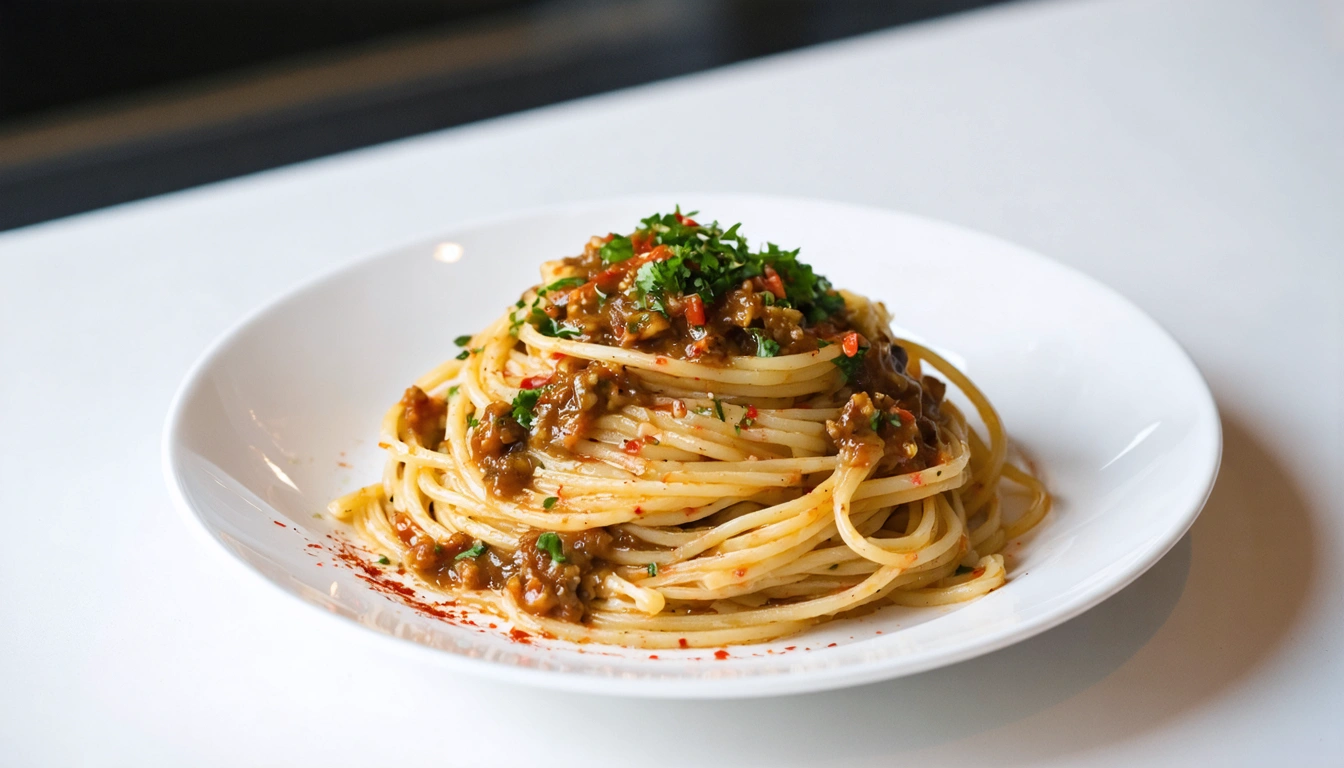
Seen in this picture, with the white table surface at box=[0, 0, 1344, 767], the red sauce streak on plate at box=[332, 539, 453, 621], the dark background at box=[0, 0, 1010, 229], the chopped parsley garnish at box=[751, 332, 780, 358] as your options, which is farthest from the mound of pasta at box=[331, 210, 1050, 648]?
the dark background at box=[0, 0, 1010, 229]

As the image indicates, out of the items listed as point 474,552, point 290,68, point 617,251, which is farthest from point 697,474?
point 290,68

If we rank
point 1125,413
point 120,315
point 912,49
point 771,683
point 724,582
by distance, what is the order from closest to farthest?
point 771,683 → point 724,582 → point 1125,413 → point 120,315 → point 912,49

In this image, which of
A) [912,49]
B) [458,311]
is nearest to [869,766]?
[458,311]

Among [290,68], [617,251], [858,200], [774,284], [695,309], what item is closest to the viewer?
[695,309]

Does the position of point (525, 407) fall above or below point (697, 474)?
above

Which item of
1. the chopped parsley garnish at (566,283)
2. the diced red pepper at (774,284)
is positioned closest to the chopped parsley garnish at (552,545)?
the chopped parsley garnish at (566,283)

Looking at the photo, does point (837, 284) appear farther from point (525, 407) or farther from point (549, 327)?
point (525, 407)

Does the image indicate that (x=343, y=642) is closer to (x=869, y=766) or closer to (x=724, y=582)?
(x=724, y=582)
